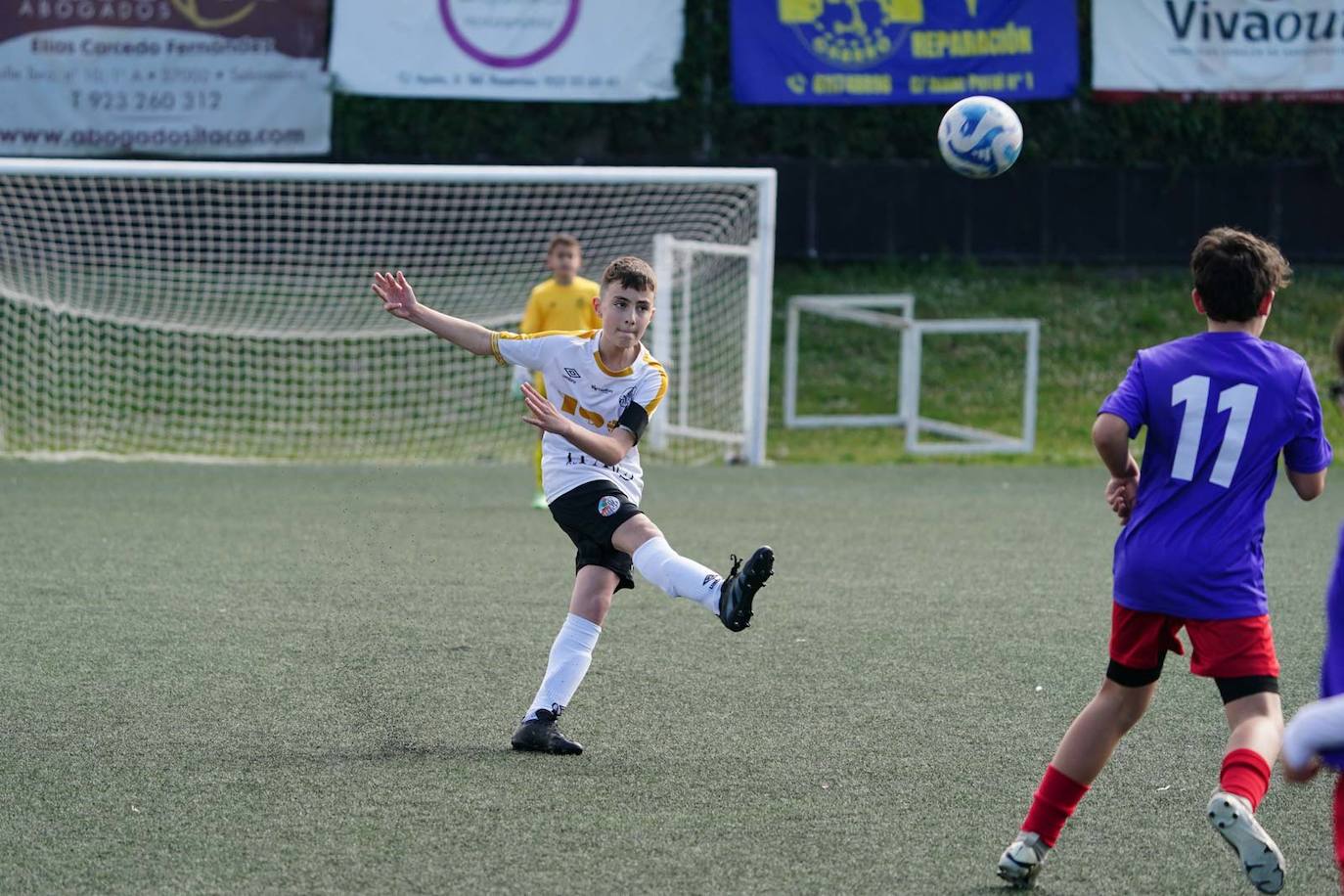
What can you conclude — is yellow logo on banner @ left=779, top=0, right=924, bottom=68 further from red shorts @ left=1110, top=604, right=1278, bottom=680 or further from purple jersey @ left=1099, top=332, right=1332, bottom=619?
red shorts @ left=1110, top=604, right=1278, bottom=680

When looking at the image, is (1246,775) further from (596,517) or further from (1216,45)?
(1216,45)

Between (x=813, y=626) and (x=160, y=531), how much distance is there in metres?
4.08

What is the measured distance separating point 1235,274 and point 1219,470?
0.41 meters

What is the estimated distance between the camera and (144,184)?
48.9 feet

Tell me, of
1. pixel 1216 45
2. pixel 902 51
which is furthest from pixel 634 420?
pixel 1216 45

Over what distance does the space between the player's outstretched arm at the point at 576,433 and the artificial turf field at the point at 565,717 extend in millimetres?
869

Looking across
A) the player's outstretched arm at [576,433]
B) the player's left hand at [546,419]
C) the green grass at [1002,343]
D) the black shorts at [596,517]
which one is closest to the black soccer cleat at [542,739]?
the black shorts at [596,517]

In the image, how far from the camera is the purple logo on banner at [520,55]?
1493 cm

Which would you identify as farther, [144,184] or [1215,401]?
[144,184]

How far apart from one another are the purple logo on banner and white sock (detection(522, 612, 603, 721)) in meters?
11.2

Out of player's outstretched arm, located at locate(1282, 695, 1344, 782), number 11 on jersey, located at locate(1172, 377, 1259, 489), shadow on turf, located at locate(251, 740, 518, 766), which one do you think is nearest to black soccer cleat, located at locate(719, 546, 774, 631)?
shadow on turf, located at locate(251, 740, 518, 766)

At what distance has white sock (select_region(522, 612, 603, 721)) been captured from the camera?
15.1 ft

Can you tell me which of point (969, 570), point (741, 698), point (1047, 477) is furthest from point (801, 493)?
point (741, 698)

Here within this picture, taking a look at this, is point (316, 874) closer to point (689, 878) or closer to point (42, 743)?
point (689, 878)
